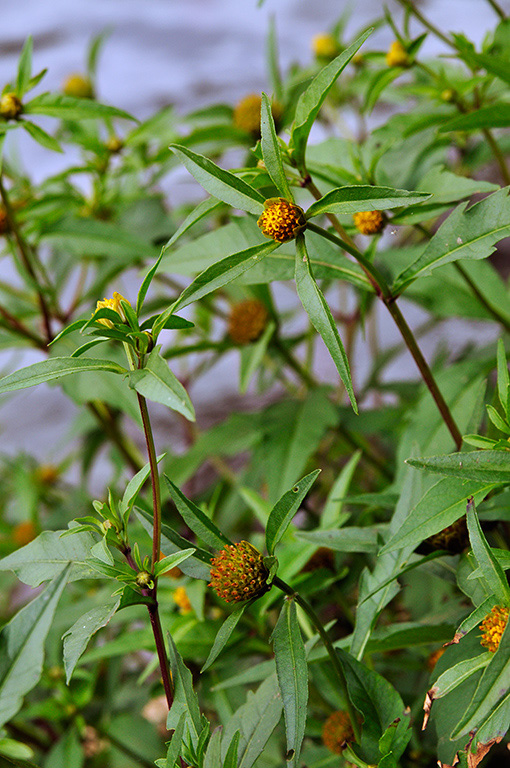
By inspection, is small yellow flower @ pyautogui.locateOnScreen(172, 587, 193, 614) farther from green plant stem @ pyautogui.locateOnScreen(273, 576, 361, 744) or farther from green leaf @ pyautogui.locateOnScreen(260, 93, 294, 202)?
green leaf @ pyautogui.locateOnScreen(260, 93, 294, 202)

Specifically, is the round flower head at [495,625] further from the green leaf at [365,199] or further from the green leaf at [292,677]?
the green leaf at [365,199]

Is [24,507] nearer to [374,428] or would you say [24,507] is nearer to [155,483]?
[374,428]

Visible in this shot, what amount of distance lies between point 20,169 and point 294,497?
89 cm

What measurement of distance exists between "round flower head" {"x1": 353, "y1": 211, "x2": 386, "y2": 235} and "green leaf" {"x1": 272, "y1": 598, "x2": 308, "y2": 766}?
28 cm

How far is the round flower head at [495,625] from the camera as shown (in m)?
0.35

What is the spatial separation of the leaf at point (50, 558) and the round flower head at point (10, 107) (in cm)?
39

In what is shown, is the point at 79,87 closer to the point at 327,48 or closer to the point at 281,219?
the point at 327,48

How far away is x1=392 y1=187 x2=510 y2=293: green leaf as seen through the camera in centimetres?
42

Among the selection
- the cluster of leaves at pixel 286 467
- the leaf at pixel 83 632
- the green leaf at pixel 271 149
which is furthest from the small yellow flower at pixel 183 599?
the green leaf at pixel 271 149

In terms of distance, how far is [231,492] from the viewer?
1.06 m

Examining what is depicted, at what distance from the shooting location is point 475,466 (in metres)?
0.36

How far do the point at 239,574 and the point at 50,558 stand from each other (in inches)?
4.0

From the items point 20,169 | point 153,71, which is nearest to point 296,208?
point 20,169

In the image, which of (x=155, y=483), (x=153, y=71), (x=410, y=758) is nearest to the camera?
(x=155, y=483)
